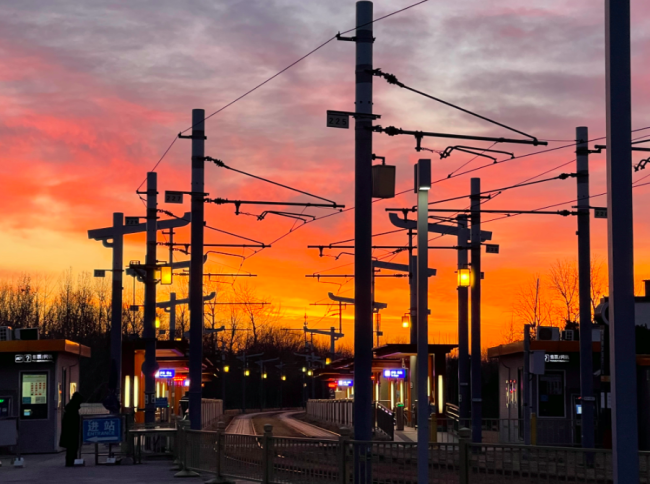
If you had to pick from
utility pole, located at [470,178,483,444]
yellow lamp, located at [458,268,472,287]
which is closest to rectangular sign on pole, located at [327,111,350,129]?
utility pole, located at [470,178,483,444]

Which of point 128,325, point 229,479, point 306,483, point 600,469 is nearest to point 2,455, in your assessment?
point 229,479

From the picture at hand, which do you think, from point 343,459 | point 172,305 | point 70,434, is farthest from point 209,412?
point 343,459

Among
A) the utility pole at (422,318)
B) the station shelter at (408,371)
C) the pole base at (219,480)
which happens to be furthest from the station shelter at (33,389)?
the utility pole at (422,318)

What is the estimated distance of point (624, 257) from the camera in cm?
936

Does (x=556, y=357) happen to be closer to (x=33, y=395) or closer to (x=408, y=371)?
(x=408, y=371)

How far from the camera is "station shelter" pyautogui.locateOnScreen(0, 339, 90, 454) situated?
33594 mm

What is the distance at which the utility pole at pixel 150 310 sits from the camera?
32.7m

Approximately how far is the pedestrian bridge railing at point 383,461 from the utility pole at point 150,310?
9105mm

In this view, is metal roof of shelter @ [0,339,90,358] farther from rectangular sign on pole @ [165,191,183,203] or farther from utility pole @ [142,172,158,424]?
rectangular sign on pole @ [165,191,183,203]

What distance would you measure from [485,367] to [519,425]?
117614 mm

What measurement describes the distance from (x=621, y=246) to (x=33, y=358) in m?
27.4

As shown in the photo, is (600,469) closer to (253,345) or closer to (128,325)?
(128,325)

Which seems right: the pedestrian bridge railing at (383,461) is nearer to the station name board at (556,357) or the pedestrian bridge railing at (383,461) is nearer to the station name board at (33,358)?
the station name board at (33,358)

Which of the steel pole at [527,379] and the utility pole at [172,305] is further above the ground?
the utility pole at [172,305]
